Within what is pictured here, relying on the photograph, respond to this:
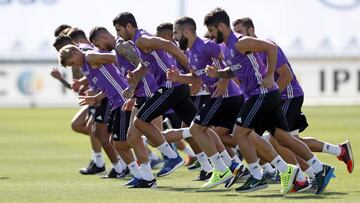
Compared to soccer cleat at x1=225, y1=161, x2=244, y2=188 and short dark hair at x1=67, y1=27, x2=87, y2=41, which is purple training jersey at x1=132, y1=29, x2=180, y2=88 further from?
short dark hair at x1=67, y1=27, x2=87, y2=41

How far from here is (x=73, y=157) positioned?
2294cm

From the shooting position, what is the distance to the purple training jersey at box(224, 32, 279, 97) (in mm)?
14398

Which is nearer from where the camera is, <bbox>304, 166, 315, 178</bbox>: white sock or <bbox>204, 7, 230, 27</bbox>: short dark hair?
<bbox>204, 7, 230, 27</bbox>: short dark hair

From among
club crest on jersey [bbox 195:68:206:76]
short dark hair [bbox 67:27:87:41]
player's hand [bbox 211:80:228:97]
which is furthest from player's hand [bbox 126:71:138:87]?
short dark hair [bbox 67:27:87:41]

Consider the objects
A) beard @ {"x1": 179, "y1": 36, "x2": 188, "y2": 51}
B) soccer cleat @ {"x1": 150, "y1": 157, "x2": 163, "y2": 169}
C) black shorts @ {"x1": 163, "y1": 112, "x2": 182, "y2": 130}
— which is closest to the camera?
beard @ {"x1": 179, "y1": 36, "x2": 188, "y2": 51}

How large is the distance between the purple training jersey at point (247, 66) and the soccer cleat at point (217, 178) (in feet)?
4.39

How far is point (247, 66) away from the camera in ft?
47.4

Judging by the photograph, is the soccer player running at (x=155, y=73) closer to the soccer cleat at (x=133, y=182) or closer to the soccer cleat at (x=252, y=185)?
the soccer cleat at (x=133, y=182)

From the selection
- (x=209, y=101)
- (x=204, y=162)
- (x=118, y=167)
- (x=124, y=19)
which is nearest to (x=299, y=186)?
(x=209, y=101)

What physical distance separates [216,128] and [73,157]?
6301mm

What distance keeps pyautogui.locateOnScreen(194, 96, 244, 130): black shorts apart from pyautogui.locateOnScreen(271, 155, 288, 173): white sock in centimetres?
109

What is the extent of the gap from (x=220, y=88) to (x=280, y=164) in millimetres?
1363

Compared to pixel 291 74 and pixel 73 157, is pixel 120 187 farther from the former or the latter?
pixel 73 157

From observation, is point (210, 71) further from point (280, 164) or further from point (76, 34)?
point (76, 34)
